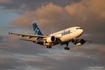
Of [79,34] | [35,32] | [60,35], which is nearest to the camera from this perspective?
[79,34]

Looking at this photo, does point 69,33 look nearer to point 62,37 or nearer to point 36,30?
point 62,37

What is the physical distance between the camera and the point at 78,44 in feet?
201

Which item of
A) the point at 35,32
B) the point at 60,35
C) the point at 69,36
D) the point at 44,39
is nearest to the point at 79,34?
the point at 69,36

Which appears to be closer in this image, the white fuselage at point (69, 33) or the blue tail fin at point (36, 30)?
the white fuselage at point (69, 33)

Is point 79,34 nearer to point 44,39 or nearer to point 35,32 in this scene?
point 44,39

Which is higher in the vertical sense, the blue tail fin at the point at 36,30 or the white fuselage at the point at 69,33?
the blue tail fin at the point at 36,30

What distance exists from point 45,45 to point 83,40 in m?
13.8

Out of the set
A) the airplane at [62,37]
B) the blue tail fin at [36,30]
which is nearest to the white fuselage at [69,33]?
the airplane at [62,37]

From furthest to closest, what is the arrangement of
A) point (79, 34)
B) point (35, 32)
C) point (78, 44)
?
point (35, 32)
point (78, 44)
point (79, 34)

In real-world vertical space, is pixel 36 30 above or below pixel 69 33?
above

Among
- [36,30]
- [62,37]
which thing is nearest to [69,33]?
[62,37]

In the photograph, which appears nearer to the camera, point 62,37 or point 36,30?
point 62,37

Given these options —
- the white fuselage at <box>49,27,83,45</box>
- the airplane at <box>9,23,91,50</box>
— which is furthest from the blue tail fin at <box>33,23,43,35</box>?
the white fuselage at <box>49,27,83,45</box>

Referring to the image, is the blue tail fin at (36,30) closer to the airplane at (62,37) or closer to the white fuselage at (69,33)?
the airplane at (62,37)
